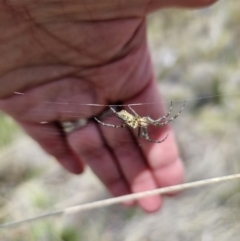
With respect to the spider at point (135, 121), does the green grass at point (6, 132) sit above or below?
below

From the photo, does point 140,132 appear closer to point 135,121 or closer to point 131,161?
point 135,121

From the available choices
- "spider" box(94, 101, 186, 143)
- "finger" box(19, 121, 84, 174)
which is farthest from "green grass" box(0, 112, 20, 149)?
"spider" box(94, 101, 186, 143)

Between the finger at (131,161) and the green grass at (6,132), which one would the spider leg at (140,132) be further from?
the green grass at (6,132)

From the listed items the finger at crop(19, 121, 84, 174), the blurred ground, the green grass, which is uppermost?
the finger at crop(19, 121, 84, 174)

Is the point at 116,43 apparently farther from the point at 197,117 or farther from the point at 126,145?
the point at 197,117

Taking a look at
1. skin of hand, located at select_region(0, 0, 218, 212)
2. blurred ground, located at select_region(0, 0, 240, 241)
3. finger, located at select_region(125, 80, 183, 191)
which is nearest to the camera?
skin of hand, located at select_region(0, 0, 218, 212)

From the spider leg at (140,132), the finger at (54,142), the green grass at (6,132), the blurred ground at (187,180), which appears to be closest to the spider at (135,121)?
the spider leg at (140,132)

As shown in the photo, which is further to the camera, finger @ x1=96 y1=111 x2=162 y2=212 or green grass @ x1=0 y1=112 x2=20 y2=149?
green grass @ x1=0 y1=112 x2=20 y2=149

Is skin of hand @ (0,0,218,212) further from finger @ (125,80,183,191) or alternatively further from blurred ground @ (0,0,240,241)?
blurred ground @ (0,0,240,241)
